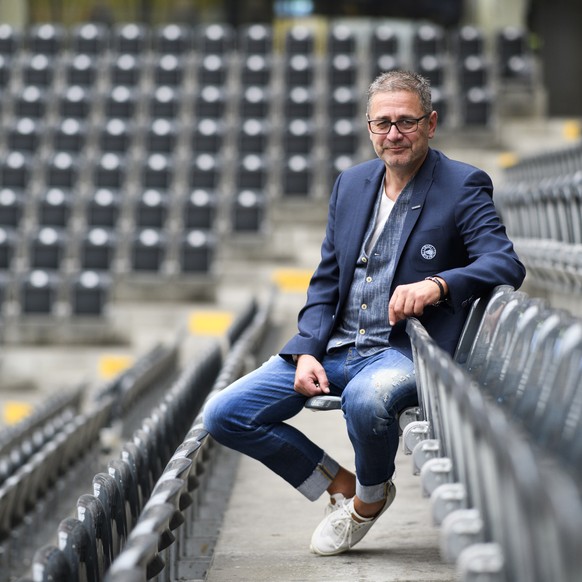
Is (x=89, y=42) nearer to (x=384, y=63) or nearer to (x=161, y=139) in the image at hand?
(x=161, y=139)

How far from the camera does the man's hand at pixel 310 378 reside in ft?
5.32

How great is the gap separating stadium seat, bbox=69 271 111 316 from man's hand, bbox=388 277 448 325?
12.8 feet

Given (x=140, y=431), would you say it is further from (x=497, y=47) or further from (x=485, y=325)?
(x=497, y=47)

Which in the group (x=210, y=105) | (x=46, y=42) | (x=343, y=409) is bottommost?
(x=343, y=409)

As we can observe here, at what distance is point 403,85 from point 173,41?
6059mm

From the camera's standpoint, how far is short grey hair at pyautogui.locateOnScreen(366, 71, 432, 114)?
1.58 m

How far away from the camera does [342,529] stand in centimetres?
168

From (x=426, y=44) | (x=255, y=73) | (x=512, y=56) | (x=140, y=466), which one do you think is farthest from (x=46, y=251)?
(x=140, y=466)

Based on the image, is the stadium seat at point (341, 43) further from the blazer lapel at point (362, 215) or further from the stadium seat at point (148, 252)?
the blazer lapel at point (362, 215)

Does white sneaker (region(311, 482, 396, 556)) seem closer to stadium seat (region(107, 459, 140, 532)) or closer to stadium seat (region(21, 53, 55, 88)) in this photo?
stadium seat (region(107, 459, 140, 532))

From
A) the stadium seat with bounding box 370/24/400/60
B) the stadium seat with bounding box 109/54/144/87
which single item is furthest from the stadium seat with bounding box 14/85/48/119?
the stadium seat with bounding box 370/24/400/60

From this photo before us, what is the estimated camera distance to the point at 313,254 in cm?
575

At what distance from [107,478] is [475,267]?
57 centimetres

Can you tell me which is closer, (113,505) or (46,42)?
(113,505)
